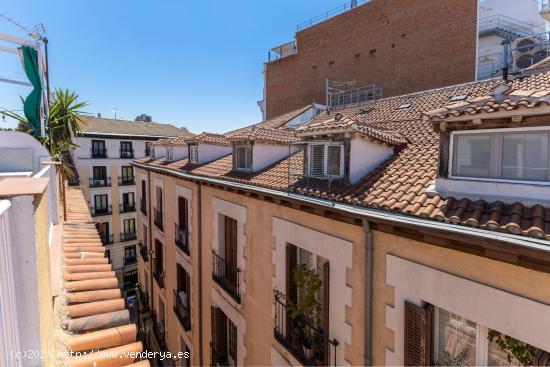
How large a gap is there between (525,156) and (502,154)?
0.83ft

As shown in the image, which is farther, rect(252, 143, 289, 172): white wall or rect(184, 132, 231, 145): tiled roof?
rect(184, 132, 231, 145): tiled roof

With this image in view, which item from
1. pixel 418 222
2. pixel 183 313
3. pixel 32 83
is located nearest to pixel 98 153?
pixel 183 313

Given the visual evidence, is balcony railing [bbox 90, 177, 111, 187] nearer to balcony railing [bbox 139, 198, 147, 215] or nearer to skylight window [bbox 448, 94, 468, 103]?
balcony railing [bbox 139, 198, 147, 215]

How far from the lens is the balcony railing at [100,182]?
1151 inches

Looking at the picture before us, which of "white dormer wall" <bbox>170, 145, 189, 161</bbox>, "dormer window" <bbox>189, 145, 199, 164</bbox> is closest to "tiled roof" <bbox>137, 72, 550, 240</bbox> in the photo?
"dormer window" <bbox>189, 145, 199, 164</bbox>

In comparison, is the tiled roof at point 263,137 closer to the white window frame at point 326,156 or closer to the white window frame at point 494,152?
the white window frame at point 326,156

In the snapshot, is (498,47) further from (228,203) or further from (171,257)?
(171,257)

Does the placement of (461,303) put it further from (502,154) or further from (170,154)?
(170,154)

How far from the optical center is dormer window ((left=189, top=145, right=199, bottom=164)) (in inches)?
480

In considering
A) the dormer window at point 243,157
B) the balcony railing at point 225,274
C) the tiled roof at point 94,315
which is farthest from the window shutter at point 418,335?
the dormer window at point 243,157

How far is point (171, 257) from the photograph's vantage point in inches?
527

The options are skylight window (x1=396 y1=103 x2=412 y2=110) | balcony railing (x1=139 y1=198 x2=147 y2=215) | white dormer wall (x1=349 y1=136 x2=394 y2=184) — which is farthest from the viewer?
balcony railing (x1=139 y1=198 x2=147 y2=215)

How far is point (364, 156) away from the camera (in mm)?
6105

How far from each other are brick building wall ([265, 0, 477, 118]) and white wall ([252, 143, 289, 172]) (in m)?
12.5
